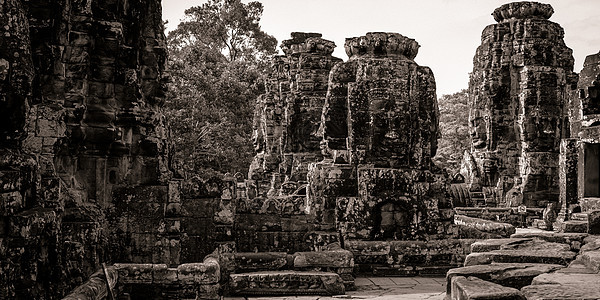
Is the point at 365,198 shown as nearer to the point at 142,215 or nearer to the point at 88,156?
the point at 142,215

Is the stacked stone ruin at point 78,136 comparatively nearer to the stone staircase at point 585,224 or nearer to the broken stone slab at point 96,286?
the broken stone slab at point 96,286

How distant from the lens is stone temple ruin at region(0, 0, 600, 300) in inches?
204

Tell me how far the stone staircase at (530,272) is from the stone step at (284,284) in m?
2.02

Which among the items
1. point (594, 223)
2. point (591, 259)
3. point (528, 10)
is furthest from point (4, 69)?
point (528, 10)

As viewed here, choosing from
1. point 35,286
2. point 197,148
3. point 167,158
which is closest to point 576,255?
point 35,286

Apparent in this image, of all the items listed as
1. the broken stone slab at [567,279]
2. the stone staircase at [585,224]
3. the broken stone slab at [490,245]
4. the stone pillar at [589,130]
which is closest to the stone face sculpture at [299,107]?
the stone staircase at [585,224]

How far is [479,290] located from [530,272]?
2.92 feet

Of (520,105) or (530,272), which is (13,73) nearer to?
(530,272)

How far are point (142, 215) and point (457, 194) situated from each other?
42.6 feet

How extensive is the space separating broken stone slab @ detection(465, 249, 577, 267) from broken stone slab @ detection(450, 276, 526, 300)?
890 millimetres

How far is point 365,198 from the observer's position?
11.2 metres

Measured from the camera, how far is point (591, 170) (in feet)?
34.8

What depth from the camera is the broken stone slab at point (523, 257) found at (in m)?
6.73

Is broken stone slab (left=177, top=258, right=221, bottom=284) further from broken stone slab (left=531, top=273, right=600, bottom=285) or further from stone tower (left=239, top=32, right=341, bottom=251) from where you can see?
stone tower (left=239, top=32, right=341, bottom=251)
